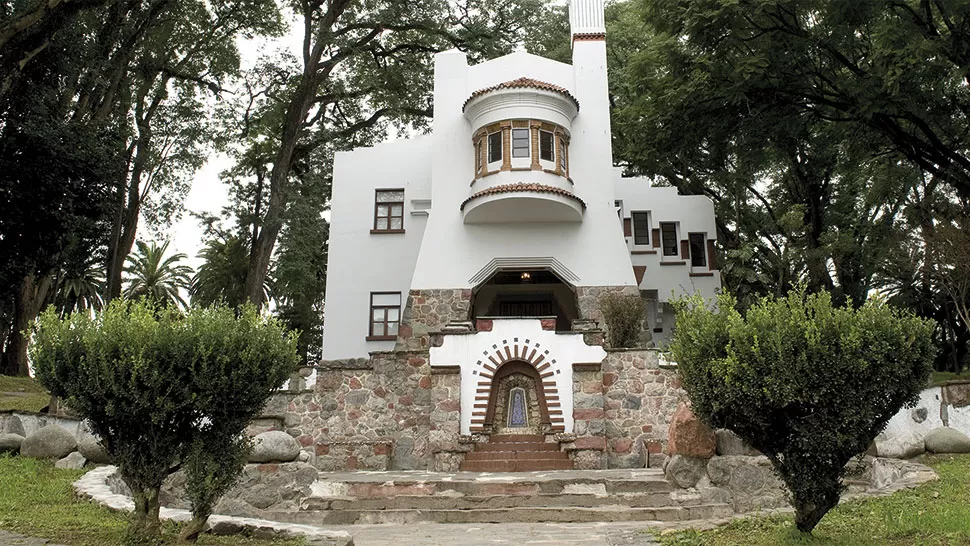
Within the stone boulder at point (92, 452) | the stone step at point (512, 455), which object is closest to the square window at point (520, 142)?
the stone step at point (512, 455)

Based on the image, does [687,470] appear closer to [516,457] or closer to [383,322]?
[516,457]

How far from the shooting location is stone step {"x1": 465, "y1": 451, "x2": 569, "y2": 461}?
15.0 m

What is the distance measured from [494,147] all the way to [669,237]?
779 cm

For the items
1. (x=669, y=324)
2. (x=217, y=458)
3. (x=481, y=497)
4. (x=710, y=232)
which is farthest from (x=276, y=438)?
(x=710, y=232)

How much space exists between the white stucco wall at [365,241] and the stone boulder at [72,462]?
395 inches

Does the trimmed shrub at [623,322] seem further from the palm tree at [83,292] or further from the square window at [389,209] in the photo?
the palm tree at [83,292]

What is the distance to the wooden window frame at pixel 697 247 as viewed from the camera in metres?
24.0

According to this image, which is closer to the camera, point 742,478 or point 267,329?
point 267,329

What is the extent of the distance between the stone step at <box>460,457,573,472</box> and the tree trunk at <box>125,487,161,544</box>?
28.5 feet

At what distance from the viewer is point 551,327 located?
16.4m

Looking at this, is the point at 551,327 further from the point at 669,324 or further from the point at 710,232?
the point at 710,232

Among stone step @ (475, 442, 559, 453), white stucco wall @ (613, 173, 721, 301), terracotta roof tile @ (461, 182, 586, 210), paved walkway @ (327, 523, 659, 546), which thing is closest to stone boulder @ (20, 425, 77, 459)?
paved walkway @ (327, 523, 659, 546)

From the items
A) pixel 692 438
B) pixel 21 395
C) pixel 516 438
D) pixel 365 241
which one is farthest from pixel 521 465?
pixel 21 395

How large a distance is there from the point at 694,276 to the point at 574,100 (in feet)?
24.3
